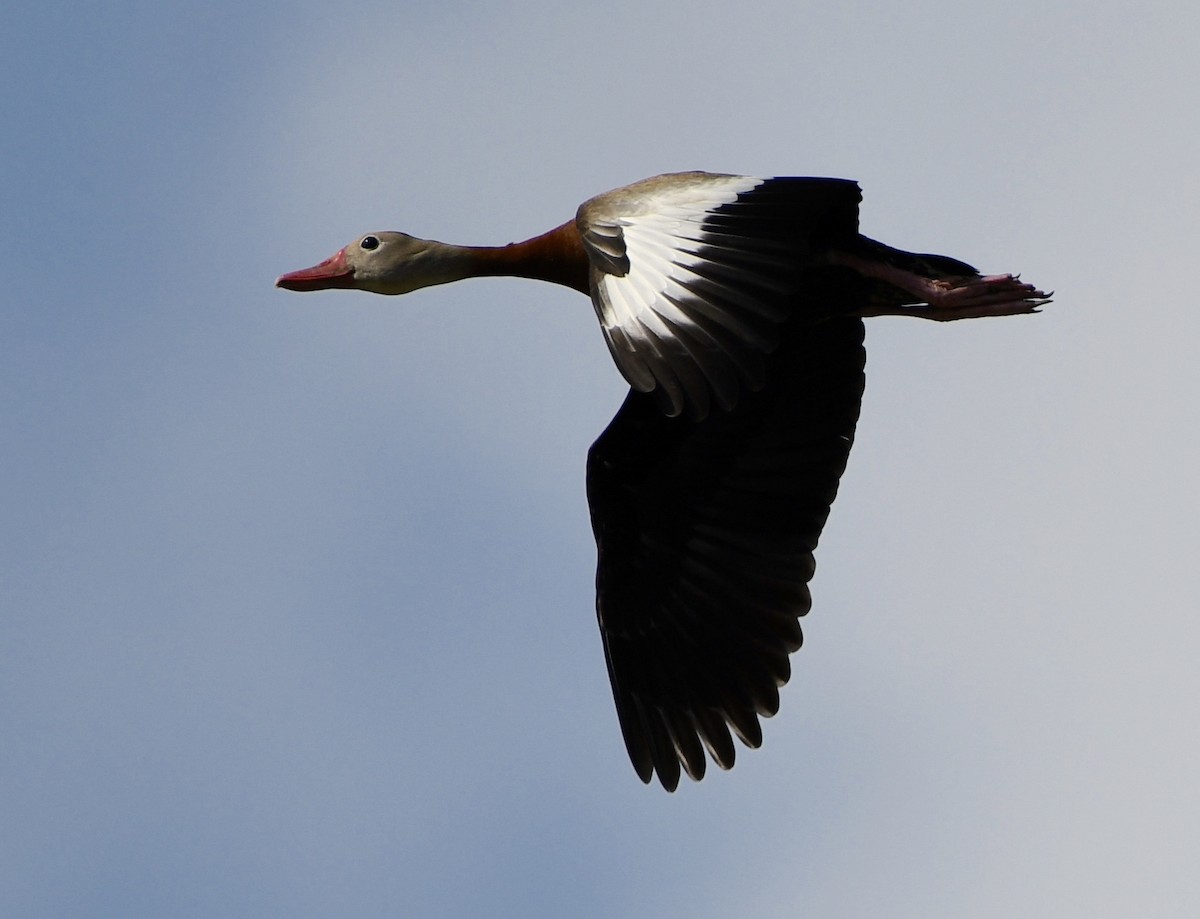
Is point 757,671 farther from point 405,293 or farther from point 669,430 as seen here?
point 405,293

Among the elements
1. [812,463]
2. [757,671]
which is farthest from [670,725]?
[812,463]

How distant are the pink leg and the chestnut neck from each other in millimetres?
1217

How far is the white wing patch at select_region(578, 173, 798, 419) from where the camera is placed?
8281 mm

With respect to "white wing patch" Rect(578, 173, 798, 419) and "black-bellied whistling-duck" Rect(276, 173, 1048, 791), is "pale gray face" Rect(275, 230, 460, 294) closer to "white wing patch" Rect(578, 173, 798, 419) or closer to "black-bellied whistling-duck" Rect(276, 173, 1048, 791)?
"black-bellied whistling-duck" Rect(276, 173, 1048, 791)

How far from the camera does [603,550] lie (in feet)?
35.7

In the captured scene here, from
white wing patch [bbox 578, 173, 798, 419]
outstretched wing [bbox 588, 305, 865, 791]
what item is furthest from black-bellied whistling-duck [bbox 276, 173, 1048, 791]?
white wing patch [bbox 578, 173, 798, 419]

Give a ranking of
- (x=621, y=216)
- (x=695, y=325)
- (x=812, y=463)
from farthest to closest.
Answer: (x=812, y=463)
(x=621, y=216)
(x=695, y=325)

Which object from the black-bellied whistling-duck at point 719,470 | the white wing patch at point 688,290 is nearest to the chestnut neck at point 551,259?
the black-bellied whistling-duck at point 719,470

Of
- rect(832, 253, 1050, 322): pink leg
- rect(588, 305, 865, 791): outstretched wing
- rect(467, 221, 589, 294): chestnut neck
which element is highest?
rect(467, 221, 589, 294): chestnut neck

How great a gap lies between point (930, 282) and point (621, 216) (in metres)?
1.54

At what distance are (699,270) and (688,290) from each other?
5.3 inches

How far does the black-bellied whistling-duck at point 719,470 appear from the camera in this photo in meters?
9.86

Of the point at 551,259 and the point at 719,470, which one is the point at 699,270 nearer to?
the point at 551,259

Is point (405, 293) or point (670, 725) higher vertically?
point (405, 293)
